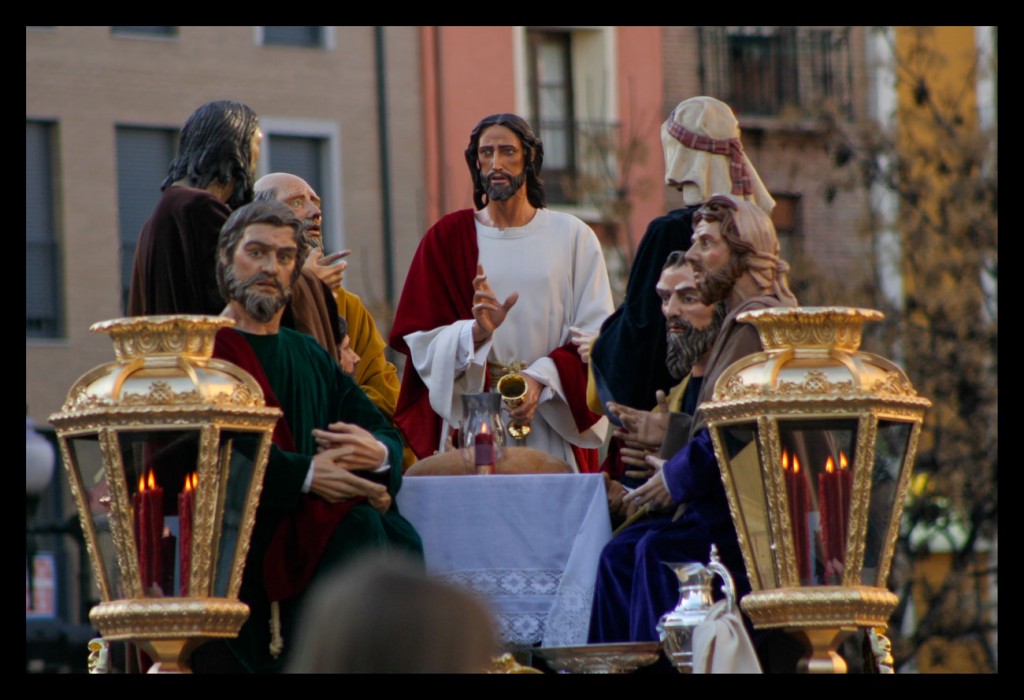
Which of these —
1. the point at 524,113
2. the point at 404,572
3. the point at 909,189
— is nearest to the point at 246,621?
the point at 404,572

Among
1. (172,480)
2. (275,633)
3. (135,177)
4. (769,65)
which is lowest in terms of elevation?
(275,633)

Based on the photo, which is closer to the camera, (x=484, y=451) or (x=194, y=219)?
(x=194, y=219)

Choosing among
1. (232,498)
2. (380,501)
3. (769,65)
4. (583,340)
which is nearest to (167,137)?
(769,65)

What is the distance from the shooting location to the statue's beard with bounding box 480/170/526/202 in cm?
934

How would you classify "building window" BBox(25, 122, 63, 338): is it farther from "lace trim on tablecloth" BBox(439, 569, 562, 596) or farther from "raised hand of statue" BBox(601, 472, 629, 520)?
"lace trim on tablecloth" BBox(439, 569, 562, 596)

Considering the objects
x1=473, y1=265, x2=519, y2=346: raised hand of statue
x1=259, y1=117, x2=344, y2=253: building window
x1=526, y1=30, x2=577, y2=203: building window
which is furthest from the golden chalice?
x1=526, y1=30, x2=577, y2=203: building window

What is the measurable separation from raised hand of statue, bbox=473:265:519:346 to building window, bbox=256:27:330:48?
48.7 feet

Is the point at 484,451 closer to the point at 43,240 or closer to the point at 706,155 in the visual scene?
the point at 706,155

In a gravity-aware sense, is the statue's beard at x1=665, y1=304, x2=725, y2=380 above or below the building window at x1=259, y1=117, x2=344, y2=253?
below

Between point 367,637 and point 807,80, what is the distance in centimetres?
2136

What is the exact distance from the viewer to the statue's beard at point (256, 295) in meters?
7.61

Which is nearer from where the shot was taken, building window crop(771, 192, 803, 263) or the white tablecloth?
the white tablecloth

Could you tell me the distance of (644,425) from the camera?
26.6 feet

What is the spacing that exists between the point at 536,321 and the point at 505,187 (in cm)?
51
